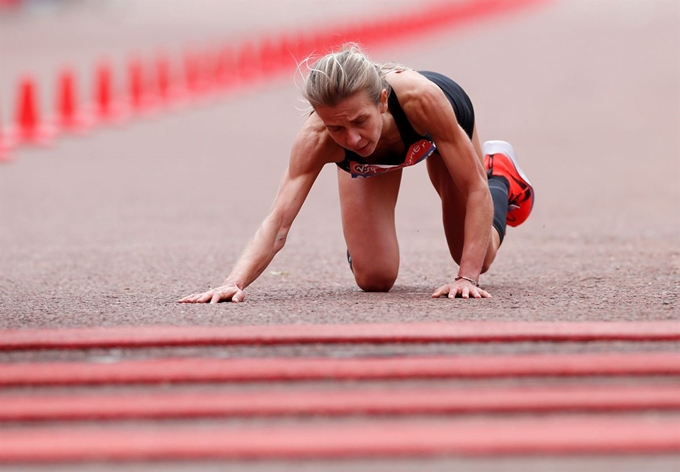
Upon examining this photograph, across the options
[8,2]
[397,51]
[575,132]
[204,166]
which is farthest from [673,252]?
[8,2]

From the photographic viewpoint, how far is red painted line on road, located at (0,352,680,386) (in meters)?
4.11

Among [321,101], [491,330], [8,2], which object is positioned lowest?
[491,330]

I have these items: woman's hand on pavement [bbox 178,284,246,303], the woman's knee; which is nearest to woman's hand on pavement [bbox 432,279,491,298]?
the woman's knee

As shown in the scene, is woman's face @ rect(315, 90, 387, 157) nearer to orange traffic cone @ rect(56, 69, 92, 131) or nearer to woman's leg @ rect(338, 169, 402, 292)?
woman's leg @ rect(338, 169, 402, 292)

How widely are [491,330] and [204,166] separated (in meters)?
8.59

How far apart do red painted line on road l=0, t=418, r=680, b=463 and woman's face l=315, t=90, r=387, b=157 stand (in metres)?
1.81

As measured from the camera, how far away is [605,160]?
12828mm

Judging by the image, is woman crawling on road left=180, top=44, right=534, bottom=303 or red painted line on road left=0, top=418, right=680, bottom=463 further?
woman crawling on road left=180, top=44, right=534, bottom=303

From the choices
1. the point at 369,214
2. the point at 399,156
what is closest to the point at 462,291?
the point at 399,156

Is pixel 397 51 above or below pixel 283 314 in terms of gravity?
above

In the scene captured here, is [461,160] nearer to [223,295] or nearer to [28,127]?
[223,295]

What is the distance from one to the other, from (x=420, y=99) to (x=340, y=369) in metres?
1.81

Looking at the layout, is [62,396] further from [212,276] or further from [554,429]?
[212,276]

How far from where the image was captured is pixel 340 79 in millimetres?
5098
